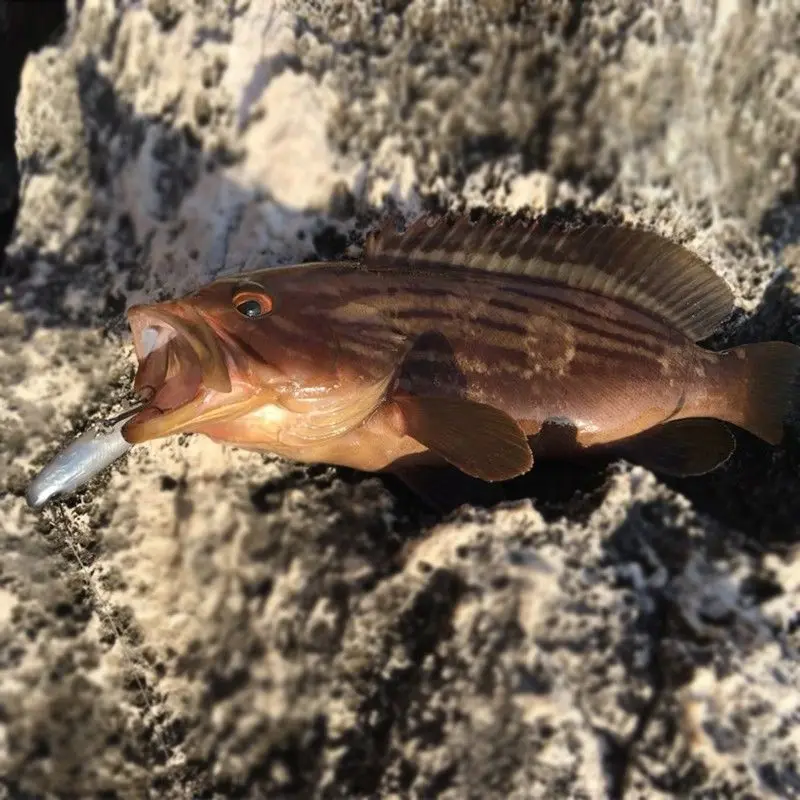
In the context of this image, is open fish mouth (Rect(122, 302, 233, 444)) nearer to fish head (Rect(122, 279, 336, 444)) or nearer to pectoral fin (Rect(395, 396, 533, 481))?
fish head (Rect(122, 279, 336, 444))

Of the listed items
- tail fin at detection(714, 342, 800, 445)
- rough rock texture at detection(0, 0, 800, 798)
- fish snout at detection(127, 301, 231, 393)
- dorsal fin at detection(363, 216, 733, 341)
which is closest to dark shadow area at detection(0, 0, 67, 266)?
rough rock texture at detection(0, 0, 800, 798)

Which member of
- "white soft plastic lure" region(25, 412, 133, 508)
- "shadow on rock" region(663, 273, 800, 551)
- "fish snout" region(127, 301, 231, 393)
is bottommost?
"white soft plastic lure" region(25, 412, 133, 508)

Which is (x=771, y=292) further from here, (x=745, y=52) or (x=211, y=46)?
(x=211, y=46)

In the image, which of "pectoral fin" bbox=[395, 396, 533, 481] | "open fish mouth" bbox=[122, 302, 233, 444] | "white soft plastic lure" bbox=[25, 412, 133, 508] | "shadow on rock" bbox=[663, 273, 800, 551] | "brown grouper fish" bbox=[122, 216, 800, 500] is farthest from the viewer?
"shadow on rock" bbox=[663, 273, 800, 551]

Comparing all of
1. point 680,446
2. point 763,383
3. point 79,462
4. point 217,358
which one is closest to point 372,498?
point 217,358

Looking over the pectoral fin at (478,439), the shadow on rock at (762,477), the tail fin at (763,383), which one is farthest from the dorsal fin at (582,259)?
the pectoral fin at (478,439)
